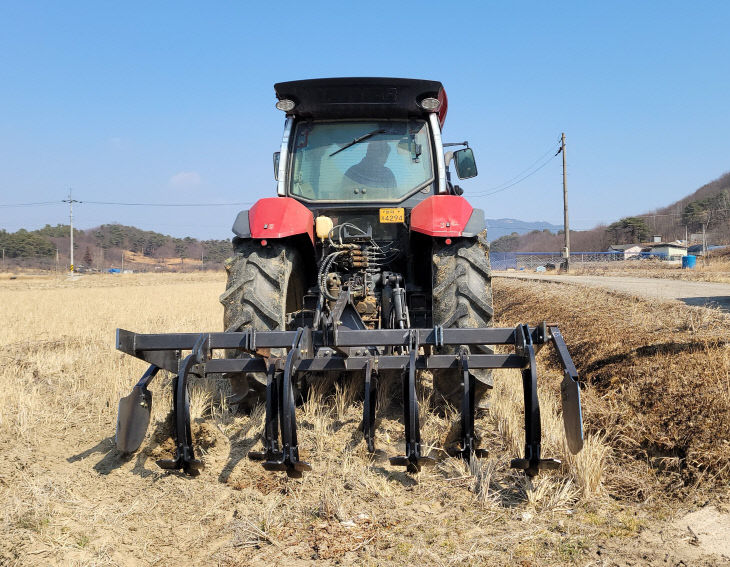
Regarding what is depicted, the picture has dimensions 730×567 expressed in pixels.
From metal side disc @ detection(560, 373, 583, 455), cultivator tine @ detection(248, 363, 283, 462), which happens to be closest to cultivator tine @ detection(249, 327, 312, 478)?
cultivator tine @ detection(248, 363, 283, 462)

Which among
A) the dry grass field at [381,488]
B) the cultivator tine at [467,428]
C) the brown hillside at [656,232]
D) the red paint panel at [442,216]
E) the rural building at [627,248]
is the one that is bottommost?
the dry grass field at [381,488]

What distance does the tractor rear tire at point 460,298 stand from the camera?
3.56 meters

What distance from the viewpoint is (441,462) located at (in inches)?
129

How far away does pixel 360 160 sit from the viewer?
16.1ft

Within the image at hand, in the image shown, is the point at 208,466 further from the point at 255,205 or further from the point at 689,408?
the point at 689,408

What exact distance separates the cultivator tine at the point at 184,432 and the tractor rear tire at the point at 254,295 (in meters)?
0.62

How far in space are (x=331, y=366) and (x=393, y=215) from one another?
178cm

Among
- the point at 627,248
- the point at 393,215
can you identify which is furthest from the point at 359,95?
the point at 627,248

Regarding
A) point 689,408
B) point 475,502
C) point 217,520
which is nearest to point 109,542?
point 217,520

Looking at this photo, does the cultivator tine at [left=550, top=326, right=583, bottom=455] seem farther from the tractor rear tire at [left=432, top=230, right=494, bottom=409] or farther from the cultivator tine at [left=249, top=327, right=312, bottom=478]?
the cultivator tine at [left=249, top=327, right=312, bottom=478]

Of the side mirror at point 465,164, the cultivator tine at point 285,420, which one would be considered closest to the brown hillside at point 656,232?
the side mirror at point 465,164

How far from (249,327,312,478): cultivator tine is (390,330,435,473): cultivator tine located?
46 cm

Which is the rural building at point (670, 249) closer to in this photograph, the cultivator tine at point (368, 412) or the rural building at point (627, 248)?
the rural building at point (627, 248)

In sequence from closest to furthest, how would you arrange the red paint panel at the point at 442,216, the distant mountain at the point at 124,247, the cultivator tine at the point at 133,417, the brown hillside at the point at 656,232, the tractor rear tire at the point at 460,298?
the cultivator tine at the point at 133,417 < the tractor rear tire at the point at 460,298 < the red paint panel at the point at 442,216 < the brown hillside at the point at 656,232 < the distant mountain at the point at 124,247
